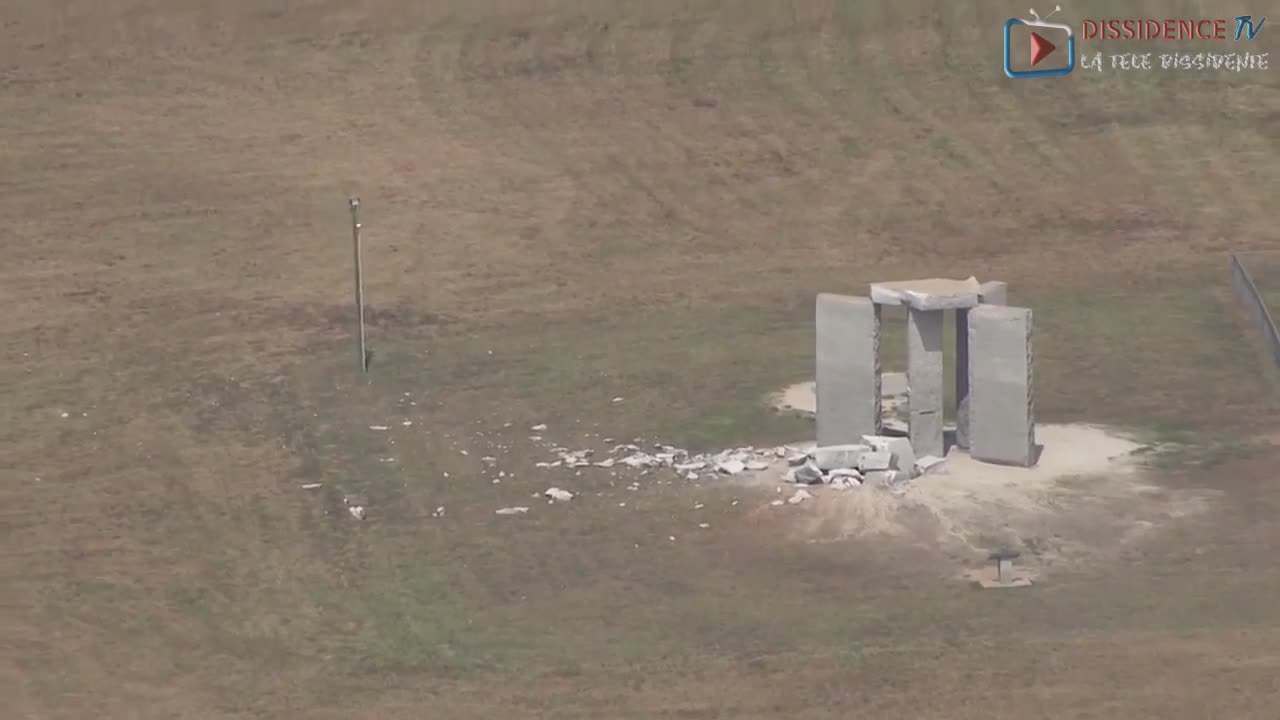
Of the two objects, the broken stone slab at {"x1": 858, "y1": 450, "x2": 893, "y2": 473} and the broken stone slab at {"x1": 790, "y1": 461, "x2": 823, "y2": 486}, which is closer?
the broken stone slab at {"x1": 858, "y1": 450, "x2": 893, "y2": 473}

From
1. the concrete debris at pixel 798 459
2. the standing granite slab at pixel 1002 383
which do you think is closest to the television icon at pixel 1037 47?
the standing granite slab at pixel 1002 383

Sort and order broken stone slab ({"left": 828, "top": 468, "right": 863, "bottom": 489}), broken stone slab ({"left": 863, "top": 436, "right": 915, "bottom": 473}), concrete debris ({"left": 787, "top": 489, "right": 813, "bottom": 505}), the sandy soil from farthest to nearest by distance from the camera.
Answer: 1. broken stone slab ({"left": 863, "top": 436, "right": 915, "bottom": 473})
2. broken stone slab ({"left": 828, "top": 468, "right": 863, "bottom": 489})
3. concrete debris ({"left": 787, "top": 489, "right": 813, "bottom": 505})
4. the sandy soil

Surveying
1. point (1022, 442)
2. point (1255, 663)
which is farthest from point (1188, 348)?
point (1255, 663)

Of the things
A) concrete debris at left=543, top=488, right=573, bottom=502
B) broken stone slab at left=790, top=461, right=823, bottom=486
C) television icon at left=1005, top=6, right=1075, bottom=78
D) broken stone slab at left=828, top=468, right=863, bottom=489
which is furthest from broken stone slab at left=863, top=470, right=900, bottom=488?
television icon at left=1005, top=6, right=1075, bottom=78

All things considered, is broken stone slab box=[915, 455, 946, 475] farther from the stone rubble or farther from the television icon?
the television icon

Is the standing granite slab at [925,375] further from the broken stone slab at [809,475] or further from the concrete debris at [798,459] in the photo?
the broken stone slab at [809,475]

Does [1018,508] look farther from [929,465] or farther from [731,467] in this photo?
[731,467]

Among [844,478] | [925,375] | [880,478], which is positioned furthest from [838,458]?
[925,375]
